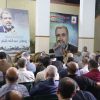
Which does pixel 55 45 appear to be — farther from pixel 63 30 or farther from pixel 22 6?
pixel 22 6

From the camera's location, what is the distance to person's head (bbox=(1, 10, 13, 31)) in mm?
11394

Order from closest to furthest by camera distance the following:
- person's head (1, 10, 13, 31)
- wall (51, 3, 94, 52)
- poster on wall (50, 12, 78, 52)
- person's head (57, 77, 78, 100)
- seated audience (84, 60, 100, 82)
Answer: person's head (57, 77, 78, 100), seated audience (84, 60, 100, 82), person's head (1, 10, 13, 31), wall (51, 3, 94, 52), poster on wall (50, 12, 78, 52)

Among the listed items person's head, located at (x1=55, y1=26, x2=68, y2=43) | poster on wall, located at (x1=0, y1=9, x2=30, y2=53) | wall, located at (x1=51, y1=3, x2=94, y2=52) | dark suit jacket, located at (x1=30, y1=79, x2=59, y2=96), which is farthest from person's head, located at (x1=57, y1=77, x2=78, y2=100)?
person's head, located at (x1=55, y1=26, x2=68, y2=43)

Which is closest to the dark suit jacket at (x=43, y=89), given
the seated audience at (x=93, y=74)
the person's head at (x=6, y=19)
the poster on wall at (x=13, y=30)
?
the seated audience at (x=93, y=74)

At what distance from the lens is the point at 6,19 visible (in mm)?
11586

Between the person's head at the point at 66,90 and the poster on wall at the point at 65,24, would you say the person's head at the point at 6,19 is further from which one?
the person's head at the point at 66,90

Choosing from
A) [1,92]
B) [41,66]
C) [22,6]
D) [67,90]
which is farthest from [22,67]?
[22,6]

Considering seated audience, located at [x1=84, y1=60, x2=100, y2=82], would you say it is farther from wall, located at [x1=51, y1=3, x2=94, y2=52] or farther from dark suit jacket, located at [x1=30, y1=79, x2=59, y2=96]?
wall, located at [x1=51, y1=3, x2=94, y2=52]

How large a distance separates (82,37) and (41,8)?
225 cm

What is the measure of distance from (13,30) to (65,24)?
352 centimetres

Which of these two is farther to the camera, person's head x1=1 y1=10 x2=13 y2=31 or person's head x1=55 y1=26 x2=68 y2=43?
person's head x1=55 y1=26 x2=68 y2=43

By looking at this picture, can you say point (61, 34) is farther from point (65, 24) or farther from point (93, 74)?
point (93, 74)

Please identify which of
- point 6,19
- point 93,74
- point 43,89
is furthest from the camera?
point 6,19

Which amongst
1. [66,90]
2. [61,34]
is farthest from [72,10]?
[66,90]
